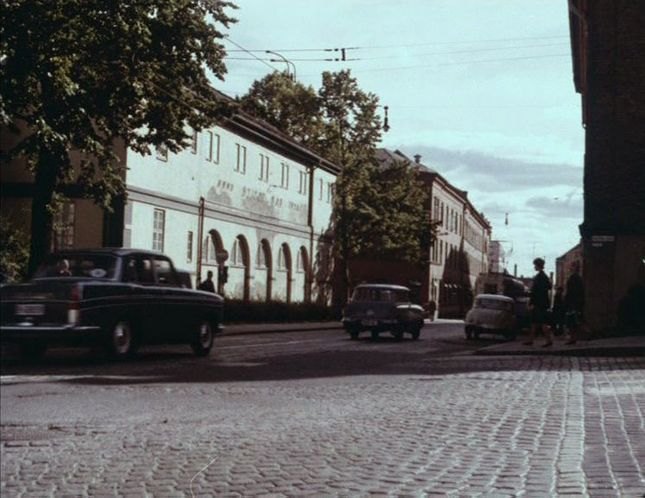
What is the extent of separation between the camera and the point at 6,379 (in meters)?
2.78

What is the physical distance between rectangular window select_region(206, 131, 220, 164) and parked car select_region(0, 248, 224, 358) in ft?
1.76

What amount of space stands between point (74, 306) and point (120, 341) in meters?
0.42

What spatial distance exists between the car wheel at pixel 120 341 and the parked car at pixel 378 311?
57.5ft

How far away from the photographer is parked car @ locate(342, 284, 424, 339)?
2142 centimetres

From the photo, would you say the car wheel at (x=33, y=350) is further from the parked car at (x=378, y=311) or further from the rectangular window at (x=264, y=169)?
the parked car at (x=378, y=311)

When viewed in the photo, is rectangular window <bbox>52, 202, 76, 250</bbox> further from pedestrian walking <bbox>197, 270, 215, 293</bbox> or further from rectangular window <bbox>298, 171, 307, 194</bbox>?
rectangular window <bbox>298, 171, 307, 194</bbox>

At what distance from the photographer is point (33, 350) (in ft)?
8.55

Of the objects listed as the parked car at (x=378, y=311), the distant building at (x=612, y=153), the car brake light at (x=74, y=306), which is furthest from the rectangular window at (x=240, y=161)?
the distant building at (x=612, y=153)

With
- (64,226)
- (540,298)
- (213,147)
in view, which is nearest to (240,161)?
(213,147)

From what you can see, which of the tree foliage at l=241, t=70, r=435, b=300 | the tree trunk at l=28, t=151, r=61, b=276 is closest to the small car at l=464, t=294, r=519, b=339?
the tree foliage at l=241, t=70, r=435, b=300

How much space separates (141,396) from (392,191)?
26728mm

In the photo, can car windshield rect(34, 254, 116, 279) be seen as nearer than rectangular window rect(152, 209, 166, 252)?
Yes

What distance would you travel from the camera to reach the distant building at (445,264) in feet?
119

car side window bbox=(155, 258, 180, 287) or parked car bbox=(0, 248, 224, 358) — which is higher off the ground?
car side window bbox=(155, 258, 180, 287)
